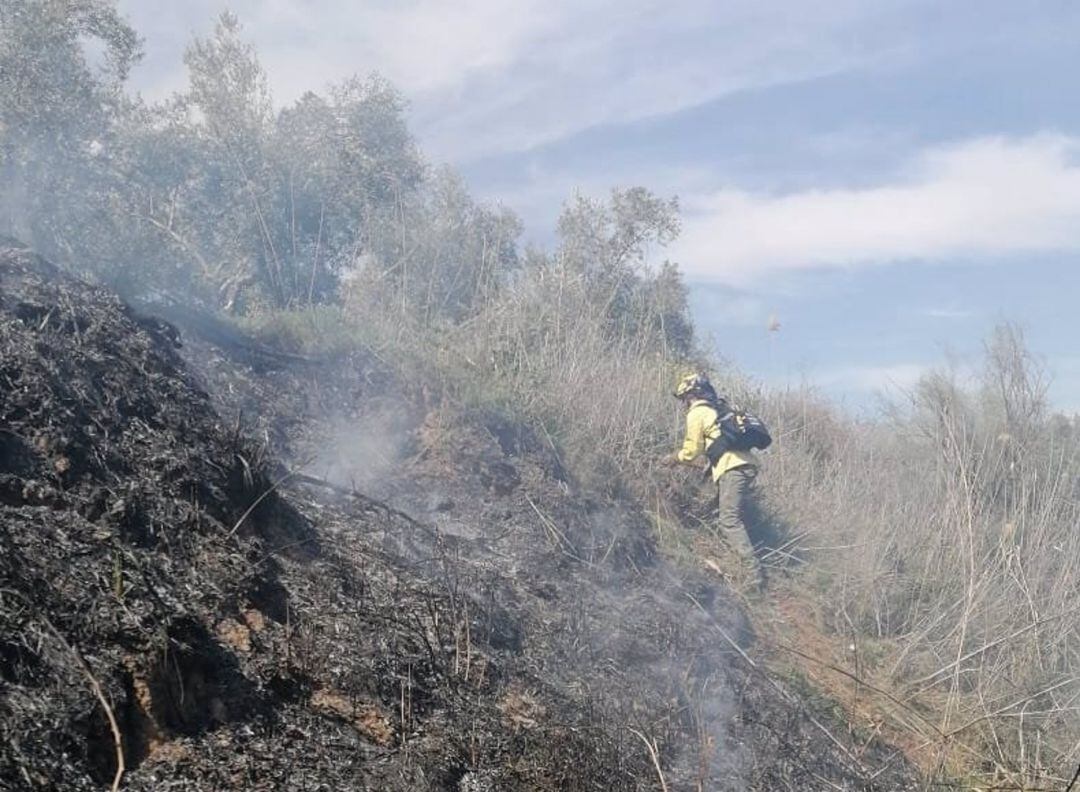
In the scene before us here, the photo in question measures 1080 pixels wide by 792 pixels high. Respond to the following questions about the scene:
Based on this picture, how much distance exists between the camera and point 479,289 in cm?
1159

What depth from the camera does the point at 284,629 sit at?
4773 mm

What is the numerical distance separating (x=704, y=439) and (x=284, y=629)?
553 cm

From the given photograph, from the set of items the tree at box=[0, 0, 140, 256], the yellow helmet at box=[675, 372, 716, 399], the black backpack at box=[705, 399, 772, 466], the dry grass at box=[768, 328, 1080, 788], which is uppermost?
the tree at box=[0, 0, 140, 256]

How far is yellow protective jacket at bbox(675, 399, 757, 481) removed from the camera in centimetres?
954

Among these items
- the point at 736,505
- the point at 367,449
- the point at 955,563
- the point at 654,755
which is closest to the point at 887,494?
the point at 955,563

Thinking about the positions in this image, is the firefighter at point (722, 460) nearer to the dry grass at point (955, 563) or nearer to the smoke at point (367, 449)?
the dry grass at point (955, 563)

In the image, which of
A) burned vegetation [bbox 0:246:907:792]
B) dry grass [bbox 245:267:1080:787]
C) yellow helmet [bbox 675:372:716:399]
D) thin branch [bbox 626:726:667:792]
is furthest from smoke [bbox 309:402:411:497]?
thin branch [bbox 626:726:667:792]

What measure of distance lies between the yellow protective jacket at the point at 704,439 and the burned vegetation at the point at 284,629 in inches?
59.5

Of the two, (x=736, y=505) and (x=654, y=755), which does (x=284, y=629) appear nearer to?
(x=654, y=755)

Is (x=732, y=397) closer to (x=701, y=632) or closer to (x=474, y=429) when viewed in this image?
(x=474, y=429)

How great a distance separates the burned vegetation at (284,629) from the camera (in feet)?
12.5

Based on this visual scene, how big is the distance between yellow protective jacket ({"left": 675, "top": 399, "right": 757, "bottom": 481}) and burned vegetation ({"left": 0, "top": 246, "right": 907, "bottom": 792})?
151 centimetres

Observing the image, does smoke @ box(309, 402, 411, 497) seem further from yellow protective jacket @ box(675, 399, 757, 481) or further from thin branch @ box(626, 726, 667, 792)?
thin branch @ box(626, 726, 667, 792)

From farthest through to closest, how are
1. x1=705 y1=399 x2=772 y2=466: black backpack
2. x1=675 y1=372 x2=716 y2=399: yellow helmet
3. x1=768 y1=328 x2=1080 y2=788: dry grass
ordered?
1. x1=675 y1=372 x2=716 y2=399: yellow helmet
2. x1=705 y1=399 x2=772 y2=466: black backpack
3. x1=768 y1=328 x2=1080 y2=788: dry grass
